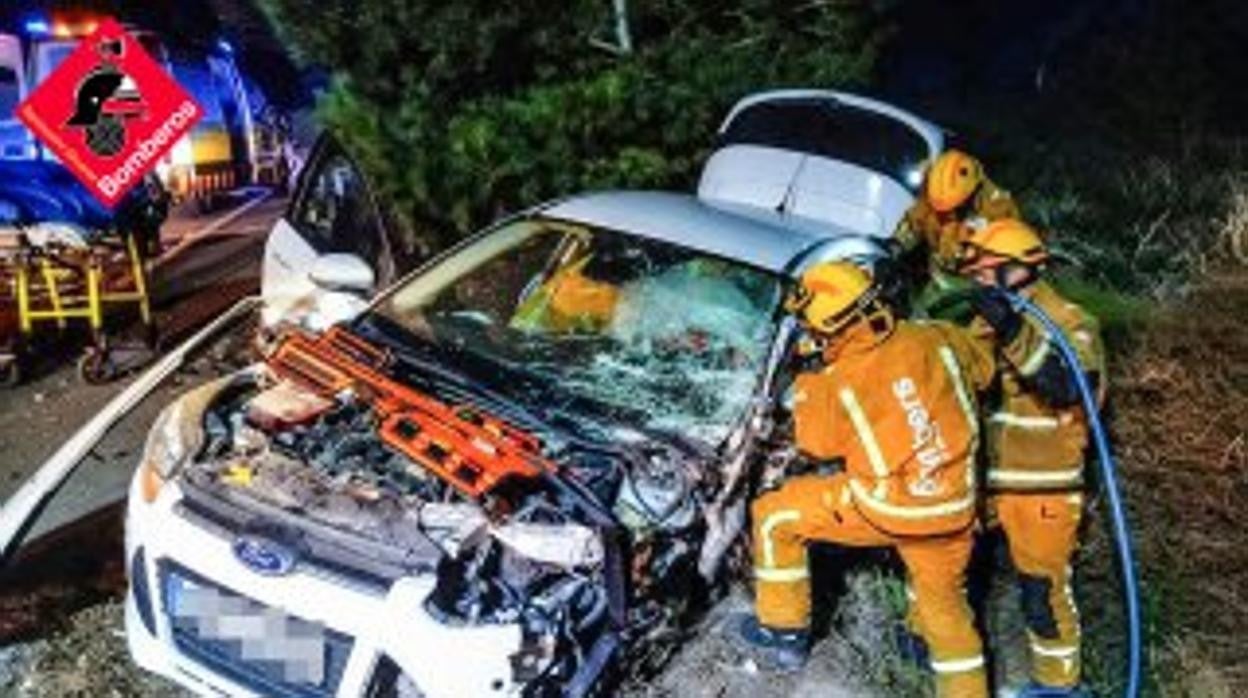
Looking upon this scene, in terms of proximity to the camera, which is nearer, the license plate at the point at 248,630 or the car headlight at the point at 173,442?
the license plate at the point at 248,630

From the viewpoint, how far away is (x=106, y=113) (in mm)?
Answer: 7785

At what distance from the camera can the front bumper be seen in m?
3.59

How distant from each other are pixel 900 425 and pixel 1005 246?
93 cm

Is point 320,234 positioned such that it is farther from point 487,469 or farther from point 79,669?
point 487,469

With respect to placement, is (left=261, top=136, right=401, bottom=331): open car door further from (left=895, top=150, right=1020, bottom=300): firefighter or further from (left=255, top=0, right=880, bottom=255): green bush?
(left=895, top=150, right=1020, bottom=300): firefighter

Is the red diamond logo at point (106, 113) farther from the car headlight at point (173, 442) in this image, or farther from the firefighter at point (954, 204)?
the firefighter at point (954, 204)

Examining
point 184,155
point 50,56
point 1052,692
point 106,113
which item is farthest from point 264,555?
point 184,155

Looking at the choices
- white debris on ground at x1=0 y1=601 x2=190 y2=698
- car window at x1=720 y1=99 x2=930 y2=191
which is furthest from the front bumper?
car window at x1=720 y1=99 x2=930 y2=191

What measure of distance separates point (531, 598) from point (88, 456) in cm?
338

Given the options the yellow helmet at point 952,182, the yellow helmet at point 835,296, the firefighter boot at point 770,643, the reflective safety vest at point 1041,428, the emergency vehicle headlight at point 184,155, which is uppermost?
the yellow helmet at point 835,296

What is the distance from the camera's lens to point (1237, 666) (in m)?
4.89

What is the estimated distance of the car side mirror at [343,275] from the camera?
5.21m

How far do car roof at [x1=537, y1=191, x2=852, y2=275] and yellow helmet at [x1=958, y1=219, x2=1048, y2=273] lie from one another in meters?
0.67

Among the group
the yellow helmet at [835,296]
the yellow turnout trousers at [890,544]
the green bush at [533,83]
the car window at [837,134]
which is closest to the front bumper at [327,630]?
the yellow turnout trousers at [890,544]
